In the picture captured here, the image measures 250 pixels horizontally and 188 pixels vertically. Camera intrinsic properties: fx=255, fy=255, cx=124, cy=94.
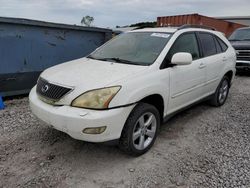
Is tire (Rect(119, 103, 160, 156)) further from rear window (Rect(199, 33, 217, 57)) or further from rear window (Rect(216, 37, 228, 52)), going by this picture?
rear window (Rect(216, 37, 228, 52))

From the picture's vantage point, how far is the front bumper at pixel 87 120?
2.70 metres

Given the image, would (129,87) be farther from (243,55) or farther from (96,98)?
(243,55)

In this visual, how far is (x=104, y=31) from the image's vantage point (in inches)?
264

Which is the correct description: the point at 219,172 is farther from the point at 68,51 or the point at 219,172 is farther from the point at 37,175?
the point at 68,51

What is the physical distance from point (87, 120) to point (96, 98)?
0.85ft

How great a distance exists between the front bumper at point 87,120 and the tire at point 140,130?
11 centimetres

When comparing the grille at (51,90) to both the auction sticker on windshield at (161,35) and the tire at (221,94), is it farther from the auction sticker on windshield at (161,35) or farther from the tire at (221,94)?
the tire at (221,94)

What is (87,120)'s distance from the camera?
269 cm

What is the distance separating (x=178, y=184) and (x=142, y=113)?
903mm

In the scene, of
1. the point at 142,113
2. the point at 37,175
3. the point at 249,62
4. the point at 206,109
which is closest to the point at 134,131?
the point at 142,113

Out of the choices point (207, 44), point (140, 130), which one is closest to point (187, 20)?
point (207, 44)

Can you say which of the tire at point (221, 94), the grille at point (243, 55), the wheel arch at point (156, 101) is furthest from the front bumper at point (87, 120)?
the grille at point (243, 55)

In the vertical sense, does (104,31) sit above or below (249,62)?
above

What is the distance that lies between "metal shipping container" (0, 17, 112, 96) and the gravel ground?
1033mm
